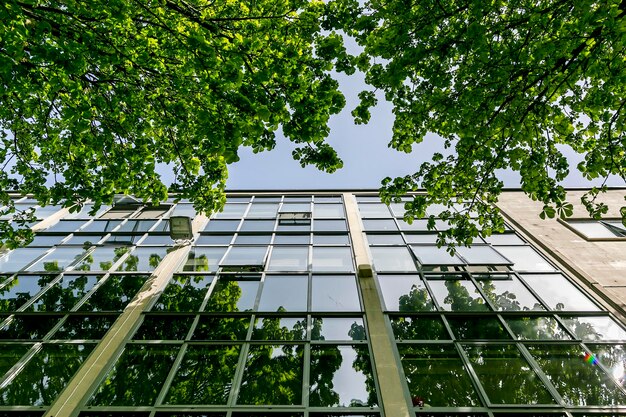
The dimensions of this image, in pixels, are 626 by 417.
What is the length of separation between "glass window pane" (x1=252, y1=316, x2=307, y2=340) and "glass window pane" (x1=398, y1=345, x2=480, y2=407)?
2.11 m

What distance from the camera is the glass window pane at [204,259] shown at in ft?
33.5

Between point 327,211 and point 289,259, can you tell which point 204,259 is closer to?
point 289,259

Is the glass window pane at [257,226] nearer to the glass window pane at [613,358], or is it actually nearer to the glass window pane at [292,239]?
the glass window pane at [292,239]

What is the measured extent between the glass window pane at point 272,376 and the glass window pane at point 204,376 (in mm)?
313

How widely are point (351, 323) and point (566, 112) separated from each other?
657cm

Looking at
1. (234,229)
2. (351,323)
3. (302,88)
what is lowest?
(351,323)

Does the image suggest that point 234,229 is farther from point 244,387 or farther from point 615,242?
point 615,242

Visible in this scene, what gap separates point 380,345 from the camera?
6.77 meters

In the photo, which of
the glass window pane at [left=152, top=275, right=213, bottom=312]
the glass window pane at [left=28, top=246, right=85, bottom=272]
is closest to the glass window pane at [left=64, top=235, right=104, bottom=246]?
the glass window pane at [left=28, top=246, right=85, bottom=272]

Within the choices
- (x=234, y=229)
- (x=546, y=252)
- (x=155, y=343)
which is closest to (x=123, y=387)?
(x=155, y=343)

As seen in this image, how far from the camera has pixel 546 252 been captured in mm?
10539

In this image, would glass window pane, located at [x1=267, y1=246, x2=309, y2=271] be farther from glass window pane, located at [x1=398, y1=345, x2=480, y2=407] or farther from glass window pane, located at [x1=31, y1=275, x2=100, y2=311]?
glass window pane, located at [x1=31, y1=275, x2=100, y2=311]

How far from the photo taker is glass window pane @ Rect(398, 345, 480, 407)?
225 inches

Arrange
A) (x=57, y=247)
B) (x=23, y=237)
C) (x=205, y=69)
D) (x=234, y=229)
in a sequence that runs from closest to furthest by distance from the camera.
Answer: (x=205, y=69), (x=23, y=237), (x=57, y=247), (x=234, y=229)
